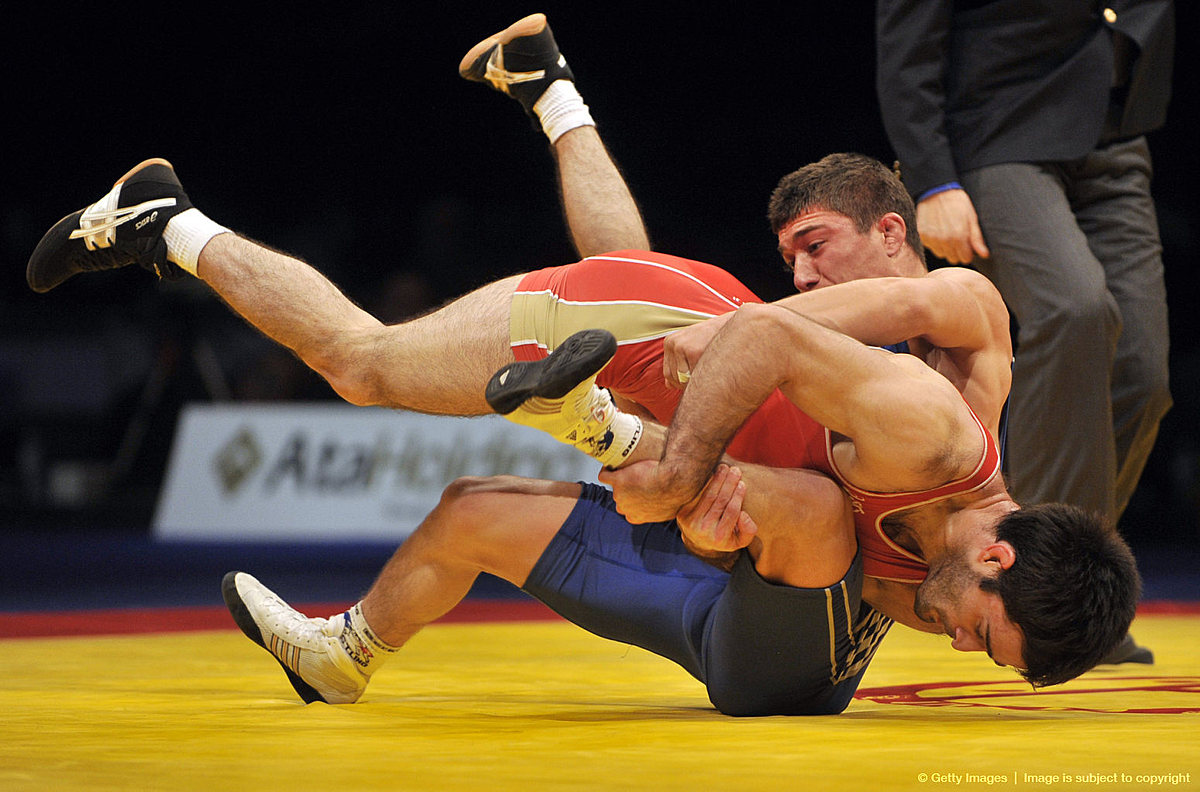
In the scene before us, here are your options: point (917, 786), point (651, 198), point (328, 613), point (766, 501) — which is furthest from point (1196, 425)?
point (917, 786)

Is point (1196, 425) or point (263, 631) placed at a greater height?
point (263, 631)

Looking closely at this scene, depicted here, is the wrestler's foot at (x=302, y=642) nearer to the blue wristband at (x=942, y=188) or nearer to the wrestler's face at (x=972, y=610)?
the wrestler's face at (x=972, y=610)

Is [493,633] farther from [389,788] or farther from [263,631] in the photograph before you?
[389,788]

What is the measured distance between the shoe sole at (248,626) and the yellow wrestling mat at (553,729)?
27 millimetres

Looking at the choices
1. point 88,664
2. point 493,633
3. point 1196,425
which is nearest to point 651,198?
point 1196,425

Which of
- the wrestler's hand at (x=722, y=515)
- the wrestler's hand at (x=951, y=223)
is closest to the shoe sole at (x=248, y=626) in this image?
the wrestler's hand at (x=722, y=515)

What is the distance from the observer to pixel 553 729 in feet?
5.86

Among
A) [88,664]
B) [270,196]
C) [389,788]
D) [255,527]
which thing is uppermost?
[389,788]

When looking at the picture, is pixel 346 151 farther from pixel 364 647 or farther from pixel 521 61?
pixel 364 647

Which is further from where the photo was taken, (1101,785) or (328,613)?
(328,613)

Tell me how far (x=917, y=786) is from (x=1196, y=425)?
22.3 ft

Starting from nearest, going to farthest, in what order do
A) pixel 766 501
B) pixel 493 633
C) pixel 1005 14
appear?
1. pixel 766 501
2. pixel 1005 14
3. pixel 493 633

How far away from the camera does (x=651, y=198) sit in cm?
849

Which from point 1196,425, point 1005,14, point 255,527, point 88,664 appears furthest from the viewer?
point 1196,425
